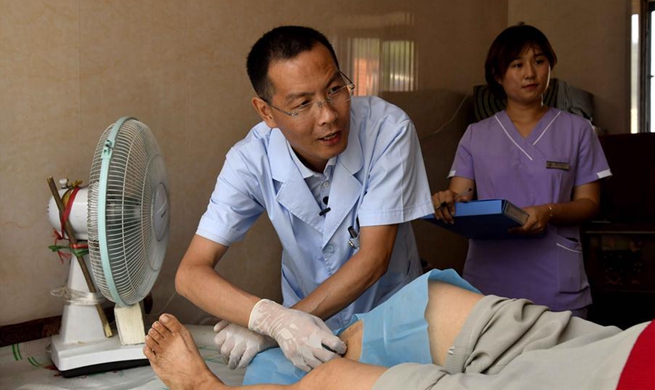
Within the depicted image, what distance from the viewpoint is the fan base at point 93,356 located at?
172 cm

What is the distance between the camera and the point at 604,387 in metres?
0.92

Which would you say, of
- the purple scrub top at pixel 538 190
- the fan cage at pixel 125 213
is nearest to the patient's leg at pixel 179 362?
the fan cage at pixel 125 213

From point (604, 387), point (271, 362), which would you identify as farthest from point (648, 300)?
point (604, 387)

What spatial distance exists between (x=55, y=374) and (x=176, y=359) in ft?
1.55

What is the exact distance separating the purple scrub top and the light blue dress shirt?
49cm

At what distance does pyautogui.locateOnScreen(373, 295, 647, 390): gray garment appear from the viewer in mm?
963

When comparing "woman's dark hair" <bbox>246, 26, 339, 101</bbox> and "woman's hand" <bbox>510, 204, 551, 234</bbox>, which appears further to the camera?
"woman's hand" <bbox>510, 204, 551, 234</bbox>

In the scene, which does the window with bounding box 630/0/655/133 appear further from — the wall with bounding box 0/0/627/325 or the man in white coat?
the man in white coat

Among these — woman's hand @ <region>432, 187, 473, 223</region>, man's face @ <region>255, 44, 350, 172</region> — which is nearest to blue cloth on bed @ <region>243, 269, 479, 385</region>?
man's face @ <region>255, 44, 350, 172</region>

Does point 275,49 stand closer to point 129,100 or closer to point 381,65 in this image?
point 129,100

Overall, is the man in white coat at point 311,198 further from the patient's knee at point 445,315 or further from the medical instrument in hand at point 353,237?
the patient's knee at point 445,315

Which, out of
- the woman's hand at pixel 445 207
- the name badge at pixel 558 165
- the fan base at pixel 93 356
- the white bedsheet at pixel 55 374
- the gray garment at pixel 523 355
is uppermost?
the name badge at pixel 558 165

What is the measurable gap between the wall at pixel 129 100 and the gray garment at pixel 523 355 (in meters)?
1.26

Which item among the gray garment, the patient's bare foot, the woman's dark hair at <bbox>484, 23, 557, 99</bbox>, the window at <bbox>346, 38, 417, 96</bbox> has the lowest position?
the patient's bare foot
